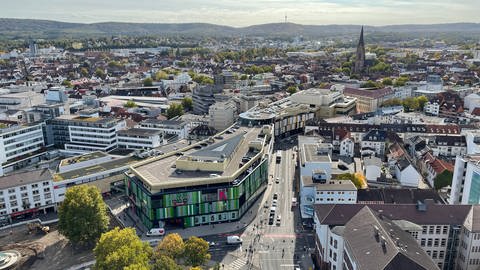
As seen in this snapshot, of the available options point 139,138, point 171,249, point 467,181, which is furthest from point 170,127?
point 467,181

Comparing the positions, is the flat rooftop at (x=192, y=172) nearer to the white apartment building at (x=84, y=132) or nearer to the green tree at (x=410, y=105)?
the white apartment building at (x=84, y=132)

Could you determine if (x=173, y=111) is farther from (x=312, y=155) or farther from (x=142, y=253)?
(x=142, y=253)

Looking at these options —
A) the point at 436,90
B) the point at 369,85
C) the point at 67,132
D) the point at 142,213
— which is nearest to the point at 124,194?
the point at 142,213

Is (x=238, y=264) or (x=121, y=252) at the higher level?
(x=121, y=252)

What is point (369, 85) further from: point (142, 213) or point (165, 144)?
point (142, 213)

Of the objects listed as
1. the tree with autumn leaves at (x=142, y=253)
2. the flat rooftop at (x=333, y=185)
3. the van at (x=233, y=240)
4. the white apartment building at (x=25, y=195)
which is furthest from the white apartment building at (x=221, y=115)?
the tree with autumn leaves at (x=142, y=253)

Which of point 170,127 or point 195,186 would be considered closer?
point 195,186

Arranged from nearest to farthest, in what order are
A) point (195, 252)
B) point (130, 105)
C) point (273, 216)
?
1. point (195, 252)
2. point (273, 216)
3. point (130, 105)
